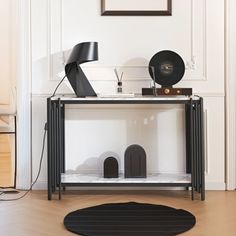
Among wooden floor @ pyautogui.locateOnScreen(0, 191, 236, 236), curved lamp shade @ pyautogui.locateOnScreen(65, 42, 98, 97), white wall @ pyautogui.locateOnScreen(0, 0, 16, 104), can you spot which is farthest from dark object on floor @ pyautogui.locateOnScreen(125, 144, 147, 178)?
white wall @ pyautogui.locateOnScreen(0, 0, 16, 104)

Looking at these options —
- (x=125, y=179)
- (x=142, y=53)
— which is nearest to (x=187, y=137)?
(x=125, y=179)

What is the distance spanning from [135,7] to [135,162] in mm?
1225

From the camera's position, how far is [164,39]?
12.4 ft

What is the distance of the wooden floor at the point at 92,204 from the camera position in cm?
268

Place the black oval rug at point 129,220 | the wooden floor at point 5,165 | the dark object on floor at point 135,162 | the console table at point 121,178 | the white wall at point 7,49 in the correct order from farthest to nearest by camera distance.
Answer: the white wall at point 7,49
the wooden floor at point 5,165
the dark object on floor at point 135,162
the console table at point 121,178
the black oval rug at point 129,220

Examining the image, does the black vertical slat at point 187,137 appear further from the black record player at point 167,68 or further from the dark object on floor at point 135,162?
the dark object on floor at point 135,162

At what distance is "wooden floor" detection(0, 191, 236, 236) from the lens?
8.80 feet

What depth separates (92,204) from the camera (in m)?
3.29

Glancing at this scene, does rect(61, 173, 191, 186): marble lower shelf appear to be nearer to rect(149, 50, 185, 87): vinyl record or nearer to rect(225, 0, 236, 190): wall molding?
rect(225, 0, 236, 190): wall molding

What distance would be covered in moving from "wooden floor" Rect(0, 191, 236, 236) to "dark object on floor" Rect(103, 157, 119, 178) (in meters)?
0.16

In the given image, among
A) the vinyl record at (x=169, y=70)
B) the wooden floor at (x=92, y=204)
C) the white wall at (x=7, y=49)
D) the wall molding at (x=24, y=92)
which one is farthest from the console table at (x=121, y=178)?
the white wall at (x=7, y=49)

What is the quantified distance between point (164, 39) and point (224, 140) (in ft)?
3.08

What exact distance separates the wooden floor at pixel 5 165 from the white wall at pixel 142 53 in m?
0.87

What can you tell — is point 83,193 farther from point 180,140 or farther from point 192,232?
point 192,232
